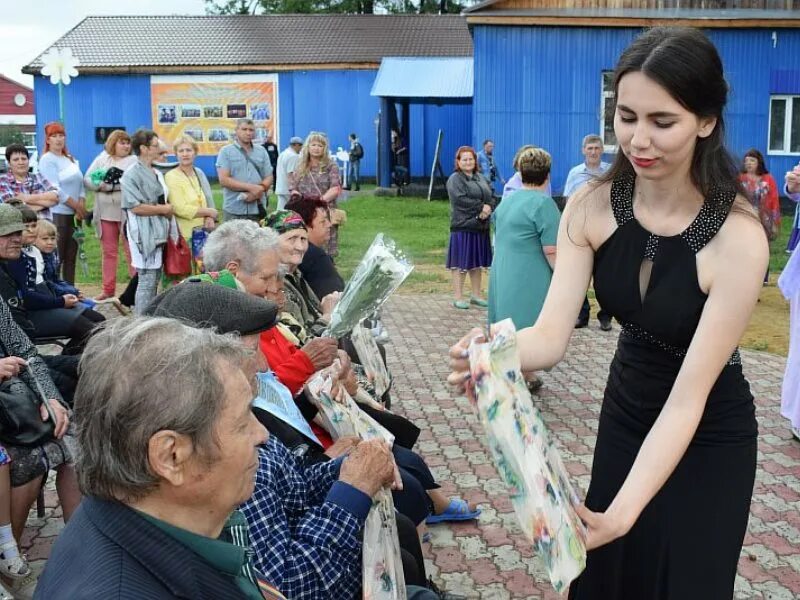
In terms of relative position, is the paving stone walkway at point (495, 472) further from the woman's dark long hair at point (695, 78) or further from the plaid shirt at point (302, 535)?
the woman's dark long hair at point (695, 78)

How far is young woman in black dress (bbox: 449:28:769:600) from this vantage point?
2.01m

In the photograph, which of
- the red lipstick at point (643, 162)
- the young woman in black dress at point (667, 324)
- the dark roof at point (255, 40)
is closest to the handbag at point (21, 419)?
the young woman in black dress at point (667, 324)

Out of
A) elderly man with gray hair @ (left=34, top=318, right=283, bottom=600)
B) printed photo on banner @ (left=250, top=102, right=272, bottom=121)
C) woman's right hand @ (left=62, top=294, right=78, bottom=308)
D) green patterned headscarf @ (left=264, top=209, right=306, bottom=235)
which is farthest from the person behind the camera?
printed photo on banner @ (left=250, top=102, right=272, bottom=121)

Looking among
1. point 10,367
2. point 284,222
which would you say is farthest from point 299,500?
point 284,222

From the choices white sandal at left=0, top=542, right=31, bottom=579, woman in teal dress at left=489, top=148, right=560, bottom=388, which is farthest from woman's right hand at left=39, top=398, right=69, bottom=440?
woman in teal dress at left=489, top=148, right=560, bottom=388

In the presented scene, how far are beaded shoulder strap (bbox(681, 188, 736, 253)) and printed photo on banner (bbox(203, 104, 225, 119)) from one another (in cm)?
2741

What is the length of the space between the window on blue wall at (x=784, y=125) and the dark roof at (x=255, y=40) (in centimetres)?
1135

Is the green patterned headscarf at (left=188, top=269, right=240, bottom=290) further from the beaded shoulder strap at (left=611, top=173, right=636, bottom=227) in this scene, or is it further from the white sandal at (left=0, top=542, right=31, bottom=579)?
the beaded shoulder strap at (left=611, top=173, right=636, bottom=227)

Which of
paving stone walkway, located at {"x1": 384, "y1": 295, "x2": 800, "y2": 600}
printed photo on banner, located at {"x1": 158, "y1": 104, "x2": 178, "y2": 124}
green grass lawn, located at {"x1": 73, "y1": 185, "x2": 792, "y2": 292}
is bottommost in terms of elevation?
paving stone walkway, located at {"x1": 384, "y1": 295, "x2": 800, "y2": 600}

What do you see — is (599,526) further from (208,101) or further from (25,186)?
(208,101)

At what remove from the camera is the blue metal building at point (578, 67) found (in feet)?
65.4

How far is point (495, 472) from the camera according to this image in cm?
533

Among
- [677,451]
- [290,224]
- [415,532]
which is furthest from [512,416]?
[290,224]

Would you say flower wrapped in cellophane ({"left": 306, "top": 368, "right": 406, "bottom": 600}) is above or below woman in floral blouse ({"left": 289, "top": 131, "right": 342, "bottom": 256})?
below
